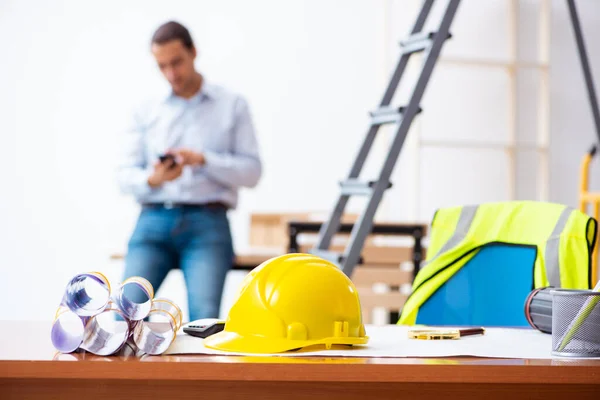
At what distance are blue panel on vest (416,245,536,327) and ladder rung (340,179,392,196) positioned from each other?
2.71 ft

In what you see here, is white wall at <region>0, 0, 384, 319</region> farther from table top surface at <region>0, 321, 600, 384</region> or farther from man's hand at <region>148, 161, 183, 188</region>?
table top surface at <region>0, 321, 600, 384</region>

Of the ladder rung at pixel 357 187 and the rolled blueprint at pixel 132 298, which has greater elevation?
the ladder rung at pixel 357 187

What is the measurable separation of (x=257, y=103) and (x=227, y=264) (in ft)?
9.51

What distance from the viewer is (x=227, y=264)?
9.18 ft

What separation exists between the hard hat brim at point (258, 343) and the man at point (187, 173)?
55.6 inches

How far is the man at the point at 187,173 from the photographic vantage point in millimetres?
2709

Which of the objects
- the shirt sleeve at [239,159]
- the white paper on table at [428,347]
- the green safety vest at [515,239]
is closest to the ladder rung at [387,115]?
the shirt sleeve at [239,159]

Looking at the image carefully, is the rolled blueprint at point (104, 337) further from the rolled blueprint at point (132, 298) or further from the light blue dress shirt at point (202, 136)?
the light blue dress shirt at point (202, 136)

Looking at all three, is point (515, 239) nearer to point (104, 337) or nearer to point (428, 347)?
point (428, 347)

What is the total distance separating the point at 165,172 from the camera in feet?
9.00

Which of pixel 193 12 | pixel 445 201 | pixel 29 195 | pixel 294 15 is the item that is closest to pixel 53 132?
pixel 29 195

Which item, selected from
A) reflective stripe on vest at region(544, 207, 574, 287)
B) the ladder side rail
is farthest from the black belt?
reflective stripe on vest at region(544, 207, 574, 287)

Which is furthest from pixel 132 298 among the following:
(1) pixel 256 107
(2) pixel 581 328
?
(1) pixel 256 107

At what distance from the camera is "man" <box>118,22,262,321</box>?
271 centimetres
